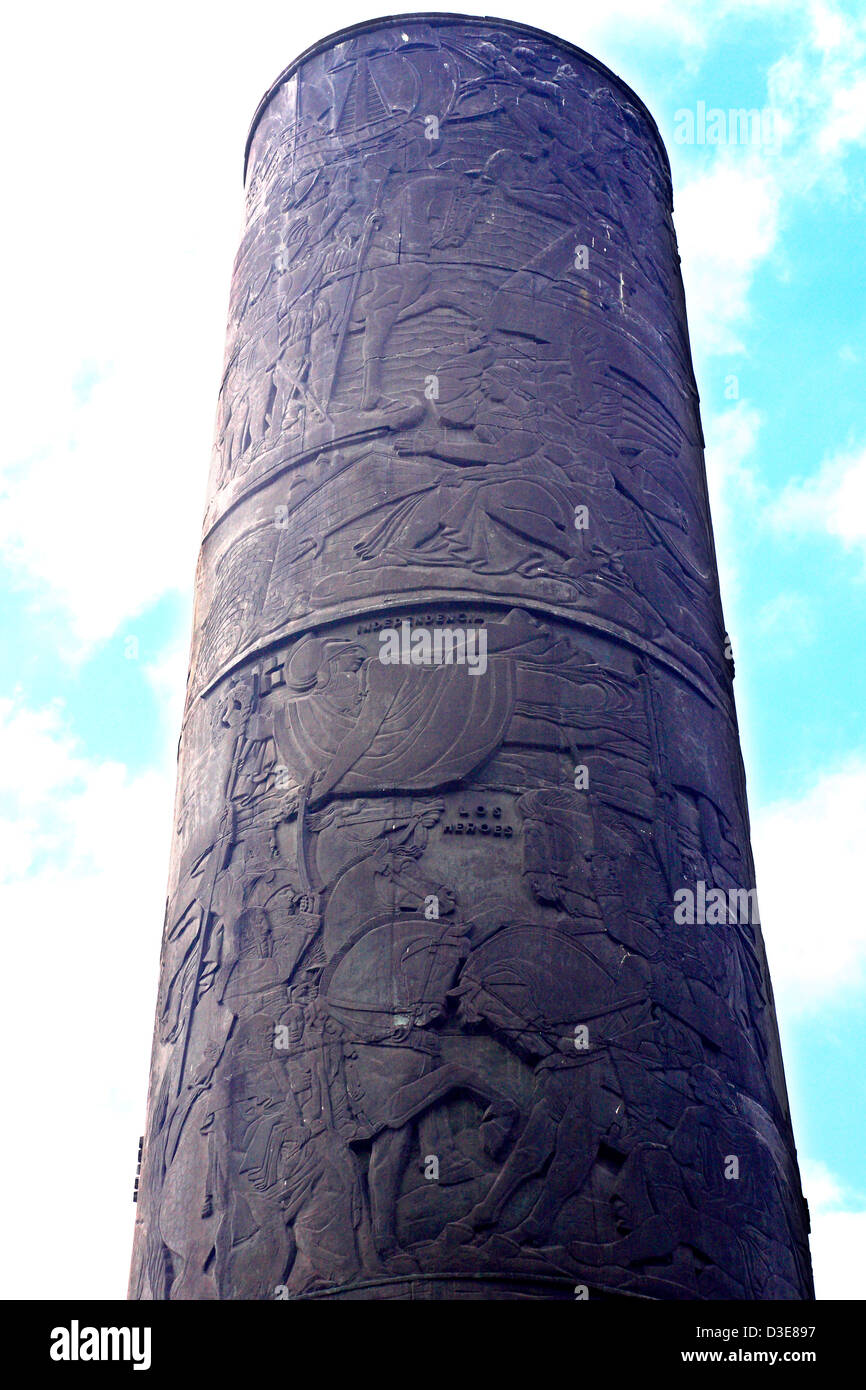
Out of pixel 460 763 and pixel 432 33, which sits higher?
pixel 432 33

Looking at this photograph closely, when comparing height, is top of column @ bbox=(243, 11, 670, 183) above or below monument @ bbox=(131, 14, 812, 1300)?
above

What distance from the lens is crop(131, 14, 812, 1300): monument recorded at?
321 inches

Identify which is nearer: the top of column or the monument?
the monument

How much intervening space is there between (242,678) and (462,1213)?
3.54 metres

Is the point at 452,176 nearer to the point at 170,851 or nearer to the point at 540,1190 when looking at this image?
the point at 170,851

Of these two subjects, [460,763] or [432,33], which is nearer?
[460,763]

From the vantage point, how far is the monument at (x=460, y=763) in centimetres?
816

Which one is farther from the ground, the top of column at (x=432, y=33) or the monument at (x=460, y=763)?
the top of column at (x=432, y=33)

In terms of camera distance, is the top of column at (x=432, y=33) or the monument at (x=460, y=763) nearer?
the monument at (x=460, y=763)

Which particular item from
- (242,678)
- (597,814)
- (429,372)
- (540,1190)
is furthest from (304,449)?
(540,1190)

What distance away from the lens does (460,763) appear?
30.0ft
